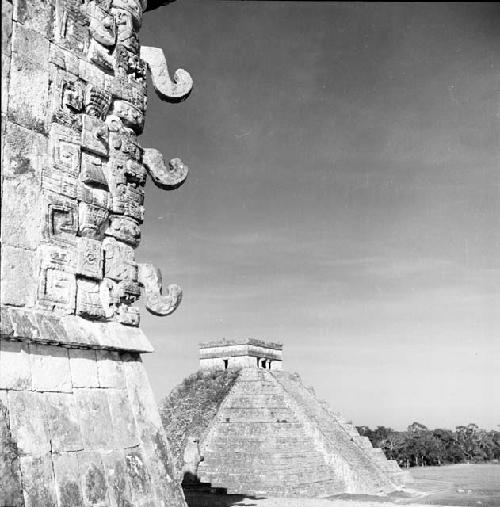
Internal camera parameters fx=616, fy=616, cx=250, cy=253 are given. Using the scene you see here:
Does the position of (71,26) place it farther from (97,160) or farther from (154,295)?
(154,295)

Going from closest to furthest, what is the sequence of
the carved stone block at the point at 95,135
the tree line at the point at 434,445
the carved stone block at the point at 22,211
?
1. the carved stone block at the point at 22,211
2. the carved stone block at the point at 95,135
3. the tree line at the point at 434,445

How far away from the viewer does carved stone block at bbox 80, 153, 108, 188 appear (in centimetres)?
392

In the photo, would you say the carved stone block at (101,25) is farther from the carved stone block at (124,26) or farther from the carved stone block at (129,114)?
the carved stone block at (129,114)

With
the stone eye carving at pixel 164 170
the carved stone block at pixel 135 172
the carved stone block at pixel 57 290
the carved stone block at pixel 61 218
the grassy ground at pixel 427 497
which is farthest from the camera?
the grassy ground at pixel 427 497

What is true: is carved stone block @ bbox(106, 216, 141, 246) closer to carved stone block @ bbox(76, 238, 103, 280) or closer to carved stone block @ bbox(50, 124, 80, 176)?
carved stone block @ bbox(76, 238, 103, 280)

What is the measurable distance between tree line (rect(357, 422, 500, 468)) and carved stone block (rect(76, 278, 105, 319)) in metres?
40.5

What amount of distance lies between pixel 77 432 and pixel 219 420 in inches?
855

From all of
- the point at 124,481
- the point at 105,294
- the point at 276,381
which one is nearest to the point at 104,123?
the point at 105,294

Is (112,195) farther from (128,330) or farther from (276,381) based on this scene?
(276,381)

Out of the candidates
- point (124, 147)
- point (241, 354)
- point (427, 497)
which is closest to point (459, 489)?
point (427, 497)

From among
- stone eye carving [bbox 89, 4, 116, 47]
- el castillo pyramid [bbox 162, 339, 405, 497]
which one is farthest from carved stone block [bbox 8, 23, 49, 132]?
el castillo pyramid [bbox 162, 339, 405, 497]

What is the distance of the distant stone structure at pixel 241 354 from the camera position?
93.5ft

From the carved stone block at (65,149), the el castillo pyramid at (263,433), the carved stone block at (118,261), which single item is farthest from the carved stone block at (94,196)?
the el castillo pyramid at (263,433)

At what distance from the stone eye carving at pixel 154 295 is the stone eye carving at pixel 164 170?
2.14ft
